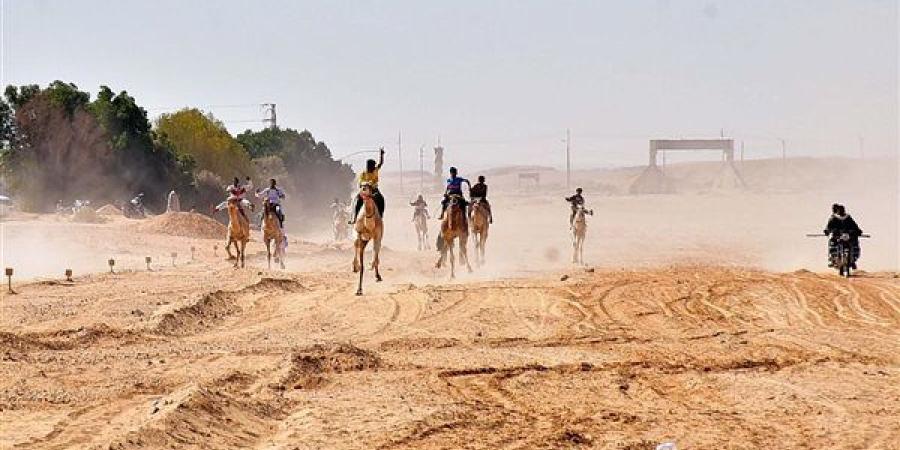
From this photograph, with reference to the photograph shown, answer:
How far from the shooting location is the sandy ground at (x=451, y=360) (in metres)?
11.4

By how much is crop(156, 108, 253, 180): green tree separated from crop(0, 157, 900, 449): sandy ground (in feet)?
204

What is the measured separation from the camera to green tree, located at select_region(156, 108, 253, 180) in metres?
95.7

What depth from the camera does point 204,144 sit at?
96500 mm

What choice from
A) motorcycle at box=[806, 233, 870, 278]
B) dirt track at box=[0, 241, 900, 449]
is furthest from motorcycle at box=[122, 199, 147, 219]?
motorcycle at box=[806, 233, 870, 278]

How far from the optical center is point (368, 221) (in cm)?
2608

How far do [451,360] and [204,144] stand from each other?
82744 mm

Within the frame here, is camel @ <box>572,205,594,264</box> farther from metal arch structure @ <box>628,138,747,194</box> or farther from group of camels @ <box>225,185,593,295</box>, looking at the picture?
metal arch structure @ <box>628,138,747,194</box>

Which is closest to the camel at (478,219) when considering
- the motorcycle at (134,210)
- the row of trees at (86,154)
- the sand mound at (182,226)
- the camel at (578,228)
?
the camel at (578,228)

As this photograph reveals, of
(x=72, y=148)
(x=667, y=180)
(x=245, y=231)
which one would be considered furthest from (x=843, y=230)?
(x=667, y=180)

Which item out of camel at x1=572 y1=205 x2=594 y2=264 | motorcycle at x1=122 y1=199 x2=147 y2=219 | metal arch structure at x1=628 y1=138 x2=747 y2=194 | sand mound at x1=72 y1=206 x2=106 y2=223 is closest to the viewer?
camel at x1=572 y1=205 x2=594 y2=264

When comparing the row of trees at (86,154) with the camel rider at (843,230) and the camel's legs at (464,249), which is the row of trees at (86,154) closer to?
the camel's legs at (464,249)

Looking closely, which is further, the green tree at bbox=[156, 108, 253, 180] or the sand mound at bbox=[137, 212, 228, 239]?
the green tree at bbox=[156, 108, 253, 180]

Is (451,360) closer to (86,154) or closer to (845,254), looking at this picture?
(845,254)

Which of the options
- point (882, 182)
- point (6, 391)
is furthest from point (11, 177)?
point (882, 182)
